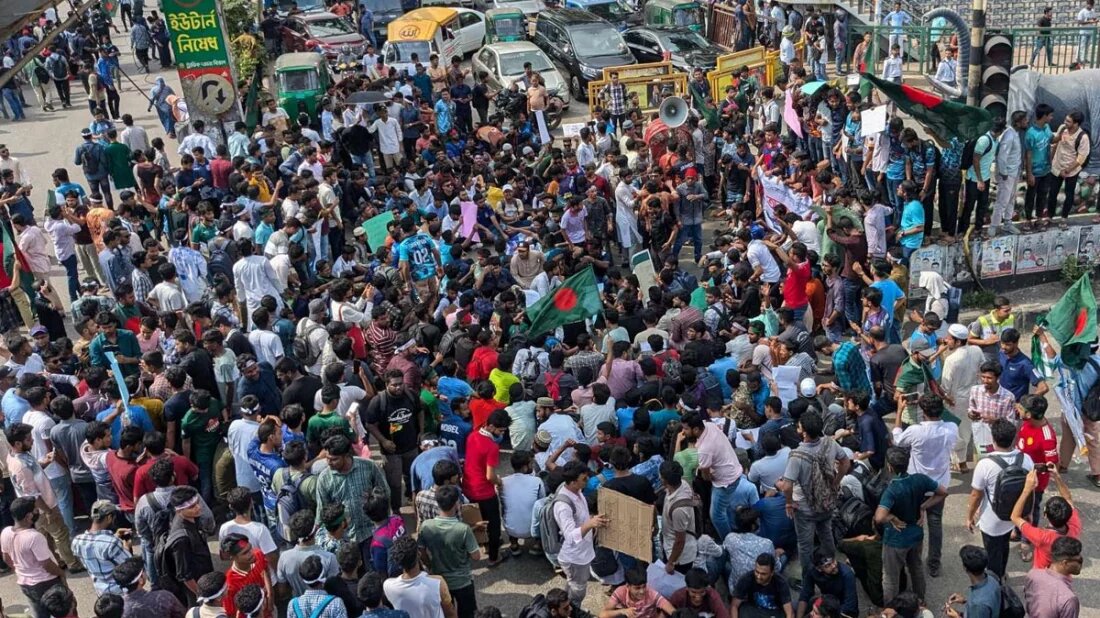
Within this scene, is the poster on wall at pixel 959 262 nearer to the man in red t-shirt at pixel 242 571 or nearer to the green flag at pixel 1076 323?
the green flag at pixel 1076 323

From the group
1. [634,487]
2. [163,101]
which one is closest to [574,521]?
[634,487]

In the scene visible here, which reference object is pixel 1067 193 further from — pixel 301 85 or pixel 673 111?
pixel 301 85

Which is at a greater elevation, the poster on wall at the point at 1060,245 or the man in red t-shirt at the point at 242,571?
the man in red t-shirt at the point at 242,571

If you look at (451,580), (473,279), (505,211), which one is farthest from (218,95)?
(451,580)

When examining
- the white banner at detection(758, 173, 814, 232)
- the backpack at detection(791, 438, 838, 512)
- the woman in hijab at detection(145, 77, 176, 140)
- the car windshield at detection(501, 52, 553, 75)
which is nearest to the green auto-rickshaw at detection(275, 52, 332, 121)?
the woman in hijab at detection(145, 77, 176, 140)

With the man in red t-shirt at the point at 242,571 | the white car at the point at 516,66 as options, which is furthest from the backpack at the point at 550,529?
the white car at the point at 516,66

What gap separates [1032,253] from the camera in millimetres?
13453

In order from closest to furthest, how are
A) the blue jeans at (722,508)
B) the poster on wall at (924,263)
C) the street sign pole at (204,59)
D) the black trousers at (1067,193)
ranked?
the blue jeans at (722,508)
the poster on wall at (924,263)
the black trousers at (1067,193)
the street sign pole at (204,59)

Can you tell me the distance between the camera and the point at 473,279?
480 inches

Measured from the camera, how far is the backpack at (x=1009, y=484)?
7887 mm

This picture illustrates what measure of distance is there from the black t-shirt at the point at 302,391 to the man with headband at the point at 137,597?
8.44ft

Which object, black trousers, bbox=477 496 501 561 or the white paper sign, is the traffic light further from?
black trousers, bbox=477 496 501 561

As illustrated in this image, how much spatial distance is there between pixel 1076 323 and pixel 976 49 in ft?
17.2

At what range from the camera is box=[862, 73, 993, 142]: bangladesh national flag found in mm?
12758
